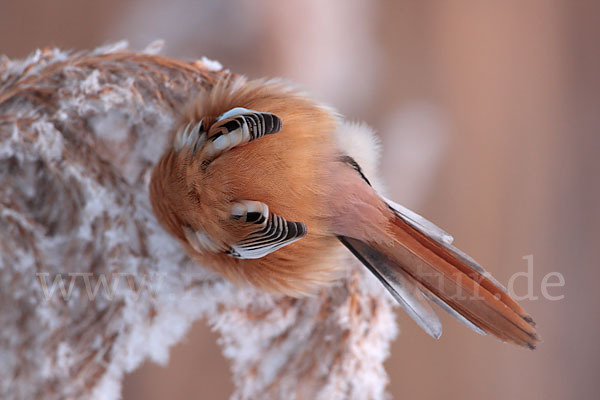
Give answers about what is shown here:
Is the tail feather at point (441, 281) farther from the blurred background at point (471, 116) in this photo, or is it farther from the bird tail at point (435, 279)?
the blurred background at point (471, 116)

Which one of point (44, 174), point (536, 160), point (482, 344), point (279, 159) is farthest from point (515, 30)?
point (44, 174)

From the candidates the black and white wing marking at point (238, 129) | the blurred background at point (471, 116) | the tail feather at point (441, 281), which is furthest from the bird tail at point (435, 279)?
the blurred background at point (471, 116)

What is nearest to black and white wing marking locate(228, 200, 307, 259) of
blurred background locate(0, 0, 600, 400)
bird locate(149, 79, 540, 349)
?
bird locate(149, 79, 540, 349)

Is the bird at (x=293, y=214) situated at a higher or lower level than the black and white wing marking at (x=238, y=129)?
lower

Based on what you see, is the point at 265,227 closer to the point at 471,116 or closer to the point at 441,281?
the point at 441,281

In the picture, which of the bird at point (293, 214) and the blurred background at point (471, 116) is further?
the blurred background at point (471, 116)

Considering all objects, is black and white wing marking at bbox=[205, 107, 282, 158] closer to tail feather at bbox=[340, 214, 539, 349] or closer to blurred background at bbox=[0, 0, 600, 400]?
tail feather at bbox=[340, 214, 539, 349]

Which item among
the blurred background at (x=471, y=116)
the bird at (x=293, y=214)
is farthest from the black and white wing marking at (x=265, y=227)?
the blurred background at (x=471, y=116)

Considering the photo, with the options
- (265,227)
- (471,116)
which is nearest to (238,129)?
(265,227)
